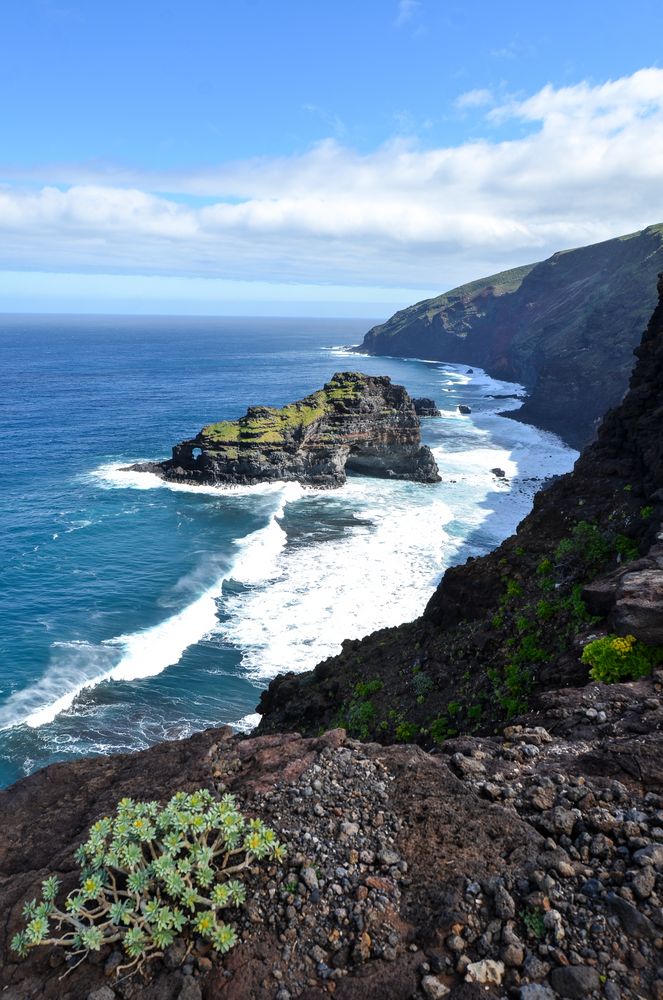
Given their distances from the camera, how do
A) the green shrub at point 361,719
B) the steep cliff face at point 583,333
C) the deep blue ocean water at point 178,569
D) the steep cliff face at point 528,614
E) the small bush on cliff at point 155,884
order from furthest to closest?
1. the steep cliff face at point 583,333
2. the deep blue ocean water at point 178,569
3. the green shrub at point 361,719
4. the steep cliff face at point 528,614
5. the small bush on cliff at point 155,884

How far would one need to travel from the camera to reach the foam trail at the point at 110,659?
1247 inches

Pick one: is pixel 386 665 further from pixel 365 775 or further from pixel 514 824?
pixel 514 824

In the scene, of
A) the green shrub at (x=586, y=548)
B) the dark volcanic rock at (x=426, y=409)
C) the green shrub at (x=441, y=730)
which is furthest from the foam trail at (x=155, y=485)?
the green shrub at (x=441, y=730)

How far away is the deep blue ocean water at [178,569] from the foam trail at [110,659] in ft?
0.35

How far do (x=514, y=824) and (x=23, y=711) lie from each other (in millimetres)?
29811

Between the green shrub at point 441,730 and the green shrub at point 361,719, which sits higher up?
the green shrub at point 441,730

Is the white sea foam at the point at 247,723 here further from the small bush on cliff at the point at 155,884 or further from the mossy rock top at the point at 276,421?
the mossy rock top at the point at 276,421

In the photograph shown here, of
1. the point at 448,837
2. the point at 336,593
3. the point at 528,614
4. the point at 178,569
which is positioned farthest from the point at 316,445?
the point at 448,837

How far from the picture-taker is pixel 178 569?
49031 millimetres

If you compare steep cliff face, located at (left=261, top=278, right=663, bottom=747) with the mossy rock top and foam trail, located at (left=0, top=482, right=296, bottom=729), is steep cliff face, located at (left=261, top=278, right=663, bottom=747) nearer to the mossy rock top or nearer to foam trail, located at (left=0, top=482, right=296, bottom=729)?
foam trail, located at (left=0, top=482, right=296, bottom=729)

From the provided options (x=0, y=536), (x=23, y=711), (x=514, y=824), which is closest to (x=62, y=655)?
(x=23, y=711)

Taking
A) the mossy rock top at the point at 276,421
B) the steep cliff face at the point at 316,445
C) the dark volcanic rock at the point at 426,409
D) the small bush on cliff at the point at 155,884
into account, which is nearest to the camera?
the small bush on cliff at the point at 155,884

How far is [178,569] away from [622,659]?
4079 centimetres

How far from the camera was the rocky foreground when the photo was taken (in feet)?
23.1
